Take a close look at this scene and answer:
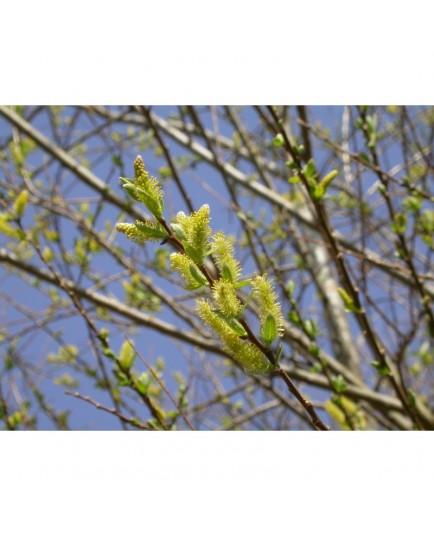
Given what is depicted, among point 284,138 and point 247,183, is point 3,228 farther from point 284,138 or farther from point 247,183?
point 247,183

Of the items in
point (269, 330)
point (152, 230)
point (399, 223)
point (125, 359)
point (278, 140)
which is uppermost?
point (278, 140)

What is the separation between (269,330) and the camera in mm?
735

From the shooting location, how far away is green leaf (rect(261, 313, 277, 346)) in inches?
28.4

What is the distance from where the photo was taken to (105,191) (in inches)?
94.5

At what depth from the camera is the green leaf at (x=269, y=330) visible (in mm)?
722

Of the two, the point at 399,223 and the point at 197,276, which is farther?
the point at 399,223

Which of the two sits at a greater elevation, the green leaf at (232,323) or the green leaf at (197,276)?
the green leaf at (197,276)

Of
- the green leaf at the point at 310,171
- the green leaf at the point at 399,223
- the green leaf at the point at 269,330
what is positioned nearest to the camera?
the green leaf at the point at 269,330

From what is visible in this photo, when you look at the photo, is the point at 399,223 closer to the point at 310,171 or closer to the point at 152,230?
the point at 310,171

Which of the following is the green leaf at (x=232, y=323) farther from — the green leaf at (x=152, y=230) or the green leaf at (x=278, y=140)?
the green leaf at (x=278, y=140)

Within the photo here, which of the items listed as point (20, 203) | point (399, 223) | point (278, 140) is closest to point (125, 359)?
point (20, 203)

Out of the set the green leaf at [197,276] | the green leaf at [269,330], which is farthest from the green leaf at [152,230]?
the green leaf at [269,330]

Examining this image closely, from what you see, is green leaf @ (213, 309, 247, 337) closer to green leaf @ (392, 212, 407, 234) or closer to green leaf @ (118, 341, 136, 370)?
green leaf @ (118, 341, 136, 370)

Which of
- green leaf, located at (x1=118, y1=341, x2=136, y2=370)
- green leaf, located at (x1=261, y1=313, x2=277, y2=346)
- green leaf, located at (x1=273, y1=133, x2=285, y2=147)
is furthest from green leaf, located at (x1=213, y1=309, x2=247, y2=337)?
green leaf, located at (x1=273, y1=133, x2=285, y2=147)
